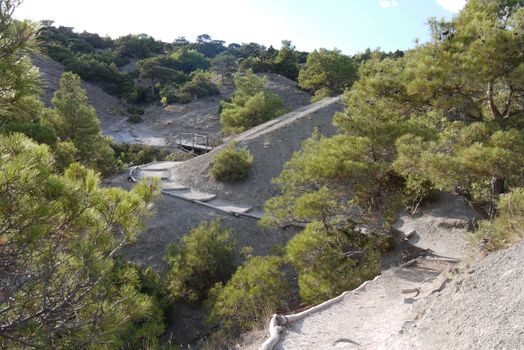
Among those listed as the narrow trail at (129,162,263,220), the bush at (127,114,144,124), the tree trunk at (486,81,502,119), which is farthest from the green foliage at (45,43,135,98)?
the tree trunk at (486,81,502,119)

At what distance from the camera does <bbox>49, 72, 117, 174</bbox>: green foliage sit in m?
16.2

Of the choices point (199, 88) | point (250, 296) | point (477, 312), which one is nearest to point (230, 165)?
point (250, 296)


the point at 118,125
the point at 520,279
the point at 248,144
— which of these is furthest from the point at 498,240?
the point at 118,125

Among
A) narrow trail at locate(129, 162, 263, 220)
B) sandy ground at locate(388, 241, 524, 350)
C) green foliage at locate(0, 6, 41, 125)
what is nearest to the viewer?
green foliage at locate(0, 6, 41, 125)

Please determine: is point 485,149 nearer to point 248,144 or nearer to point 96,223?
point 96,223

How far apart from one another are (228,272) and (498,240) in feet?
23.2

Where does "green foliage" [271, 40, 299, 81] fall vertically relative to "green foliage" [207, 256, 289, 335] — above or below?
above

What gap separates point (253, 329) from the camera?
7656 millimetres

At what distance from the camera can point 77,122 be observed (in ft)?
53.8

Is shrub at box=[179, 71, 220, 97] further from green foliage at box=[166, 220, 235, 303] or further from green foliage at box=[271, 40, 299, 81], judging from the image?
green foliage at box=[166, 220, 235, 303]

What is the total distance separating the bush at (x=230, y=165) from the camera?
17766 millimetres

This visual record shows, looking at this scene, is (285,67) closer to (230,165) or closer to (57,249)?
(230,165)

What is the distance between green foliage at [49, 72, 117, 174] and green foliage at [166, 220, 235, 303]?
275 inches

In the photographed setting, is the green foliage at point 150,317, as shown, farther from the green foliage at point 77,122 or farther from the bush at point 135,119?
A: the bush at point 135,119
